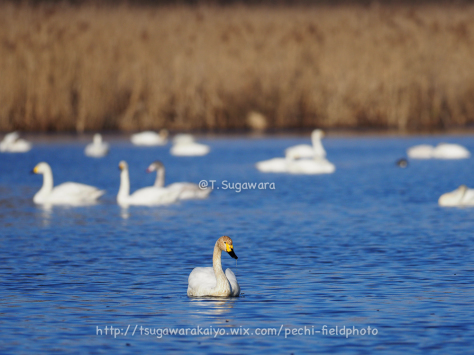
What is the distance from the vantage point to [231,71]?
27578mm

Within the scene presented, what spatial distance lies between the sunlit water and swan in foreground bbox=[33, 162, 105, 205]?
31cm

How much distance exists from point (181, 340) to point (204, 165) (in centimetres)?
1570

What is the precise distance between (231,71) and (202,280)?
1911 centimetres

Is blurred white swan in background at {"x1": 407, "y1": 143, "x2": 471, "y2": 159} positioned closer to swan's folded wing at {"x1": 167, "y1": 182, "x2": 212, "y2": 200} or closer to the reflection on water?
swan's folded wing at {"x1": 167, "y1": 182, "x2": 212, "y2": 200}

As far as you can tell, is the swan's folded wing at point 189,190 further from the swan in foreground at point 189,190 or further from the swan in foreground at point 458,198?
the swan in foreground at point 458,198

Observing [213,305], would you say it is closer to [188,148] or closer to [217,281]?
[217,281]

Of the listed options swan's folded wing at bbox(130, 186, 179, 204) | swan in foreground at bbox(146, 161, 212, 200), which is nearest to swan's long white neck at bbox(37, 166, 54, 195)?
swan's folded wing at bbox(130, 186, 179, 204)

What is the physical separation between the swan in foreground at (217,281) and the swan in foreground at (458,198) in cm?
723

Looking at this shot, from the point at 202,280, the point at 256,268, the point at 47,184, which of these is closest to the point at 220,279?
the point at 202,280

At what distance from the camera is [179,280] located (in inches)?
381

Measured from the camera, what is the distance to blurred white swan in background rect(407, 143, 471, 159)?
22.9 m

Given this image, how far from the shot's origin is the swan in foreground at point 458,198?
603 inches

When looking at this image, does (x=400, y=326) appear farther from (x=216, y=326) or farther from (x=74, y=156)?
(x=74, y=156)

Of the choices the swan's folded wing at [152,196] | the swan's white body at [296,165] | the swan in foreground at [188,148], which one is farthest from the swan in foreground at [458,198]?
the swan in foreground at [188,148]
